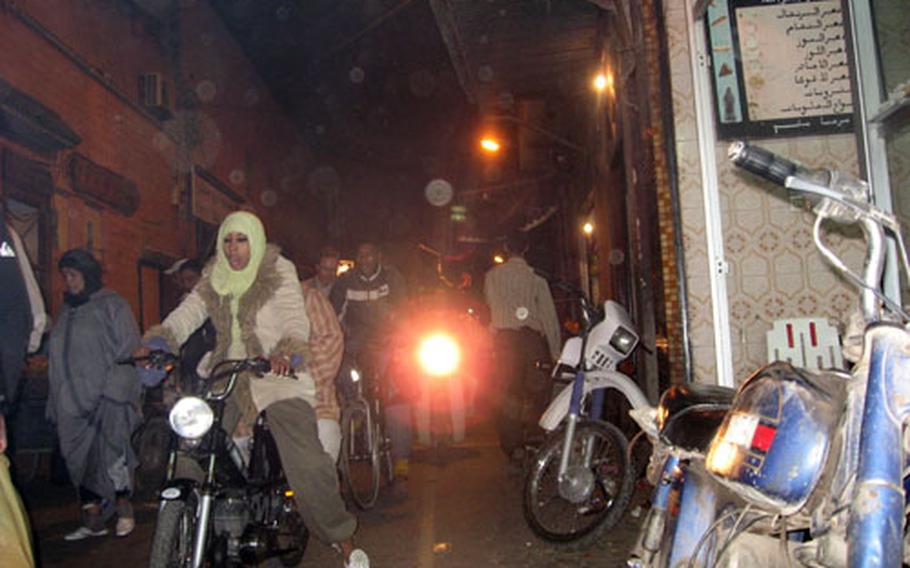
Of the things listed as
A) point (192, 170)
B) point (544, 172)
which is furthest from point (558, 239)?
point (192, 170)

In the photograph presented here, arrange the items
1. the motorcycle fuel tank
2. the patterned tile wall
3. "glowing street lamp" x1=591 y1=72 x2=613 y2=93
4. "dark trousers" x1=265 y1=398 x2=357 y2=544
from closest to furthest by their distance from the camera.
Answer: the motorcycle fuel tank, "dark trousers" x1=265 y1=398 x2=357 y2=544, the patterned tile wall, "glowing street lamp" x1=591 y1=72 x2=613 y2=93

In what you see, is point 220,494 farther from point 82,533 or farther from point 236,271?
point 82,533

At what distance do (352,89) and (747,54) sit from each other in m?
15.7

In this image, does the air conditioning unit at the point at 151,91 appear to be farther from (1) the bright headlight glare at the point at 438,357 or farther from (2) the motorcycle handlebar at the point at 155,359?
(2) the motorcycle handlebar at the point at 155,359

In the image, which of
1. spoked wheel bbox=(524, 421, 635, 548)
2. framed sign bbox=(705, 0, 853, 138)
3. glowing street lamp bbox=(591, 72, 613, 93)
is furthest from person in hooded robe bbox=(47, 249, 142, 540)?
glowing street lamp bbox=(591, 72, 613, 93)

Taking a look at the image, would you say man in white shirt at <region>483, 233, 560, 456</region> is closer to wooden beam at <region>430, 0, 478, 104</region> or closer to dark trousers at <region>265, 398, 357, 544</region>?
wooden beam at <region>430, 0, 478, 104</region>

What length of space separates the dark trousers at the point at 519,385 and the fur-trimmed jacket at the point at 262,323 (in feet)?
10.4

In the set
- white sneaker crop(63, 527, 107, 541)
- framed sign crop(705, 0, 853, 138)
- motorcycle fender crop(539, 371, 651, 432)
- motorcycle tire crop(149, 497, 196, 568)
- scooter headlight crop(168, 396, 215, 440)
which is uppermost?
framed sign crop(705, 0, 853, 138)

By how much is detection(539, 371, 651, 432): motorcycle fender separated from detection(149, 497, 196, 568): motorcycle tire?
2404 mm

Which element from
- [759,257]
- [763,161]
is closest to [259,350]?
[763,161]

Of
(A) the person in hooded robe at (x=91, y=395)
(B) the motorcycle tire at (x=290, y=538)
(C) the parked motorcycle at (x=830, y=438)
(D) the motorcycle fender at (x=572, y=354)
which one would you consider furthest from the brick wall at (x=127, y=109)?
(C) the parked motorcycle at (x=830, y=438)

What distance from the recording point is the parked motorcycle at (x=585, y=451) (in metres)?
4.37

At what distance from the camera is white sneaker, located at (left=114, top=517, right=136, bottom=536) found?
521 cm

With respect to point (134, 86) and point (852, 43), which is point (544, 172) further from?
point (852, 43)
